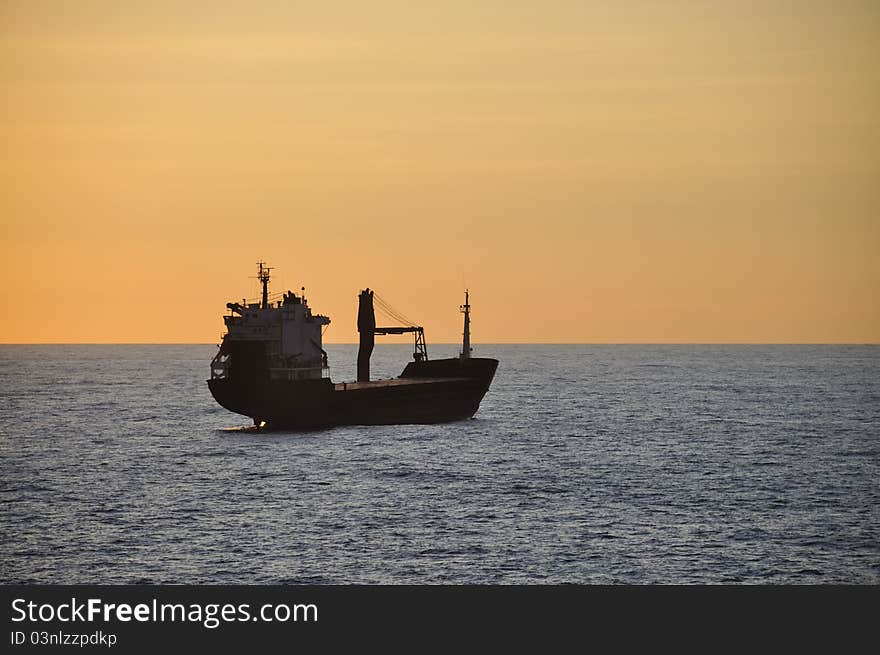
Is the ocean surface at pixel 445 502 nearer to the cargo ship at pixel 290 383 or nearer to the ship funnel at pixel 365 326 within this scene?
the cargo ship at pixel 290 383

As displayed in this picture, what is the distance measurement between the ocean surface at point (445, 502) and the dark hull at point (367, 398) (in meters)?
1.66

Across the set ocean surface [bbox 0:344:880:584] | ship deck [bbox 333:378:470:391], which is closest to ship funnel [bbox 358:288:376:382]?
ship deck [bbox 333:378:470:391]

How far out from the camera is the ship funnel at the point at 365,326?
368ft

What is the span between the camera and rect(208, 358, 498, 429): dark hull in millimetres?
89438

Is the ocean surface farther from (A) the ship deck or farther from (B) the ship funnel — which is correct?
(B) the ship funnel

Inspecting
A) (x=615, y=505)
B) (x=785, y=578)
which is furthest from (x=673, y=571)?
(x=615, y=505)

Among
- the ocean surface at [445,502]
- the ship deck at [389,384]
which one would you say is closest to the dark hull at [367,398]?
the ship deck at [389,384]

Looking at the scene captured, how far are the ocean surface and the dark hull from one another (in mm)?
1664

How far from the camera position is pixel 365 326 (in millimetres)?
112375

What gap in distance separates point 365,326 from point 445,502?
169ft

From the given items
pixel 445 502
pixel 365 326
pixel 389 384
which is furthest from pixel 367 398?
pixel 445 502
